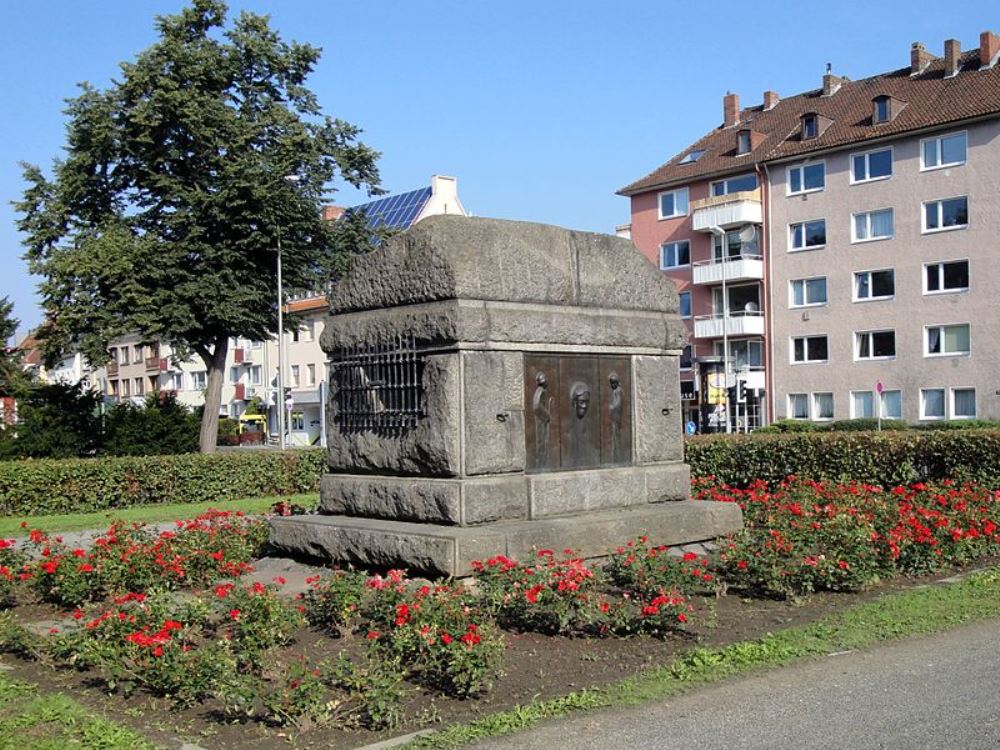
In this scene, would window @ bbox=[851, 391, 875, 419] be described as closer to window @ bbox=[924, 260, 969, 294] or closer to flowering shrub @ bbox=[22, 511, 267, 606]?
window @ bbox=[924, 260, 969, 294]

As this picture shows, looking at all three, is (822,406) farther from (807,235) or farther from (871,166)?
(871,166)

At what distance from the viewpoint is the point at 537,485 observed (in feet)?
31.5

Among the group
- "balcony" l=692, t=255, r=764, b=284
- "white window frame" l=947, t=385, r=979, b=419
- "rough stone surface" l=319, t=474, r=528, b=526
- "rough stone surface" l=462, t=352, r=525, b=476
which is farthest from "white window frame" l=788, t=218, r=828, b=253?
"rough stone surface" l=319, t=474, r=528, b=526

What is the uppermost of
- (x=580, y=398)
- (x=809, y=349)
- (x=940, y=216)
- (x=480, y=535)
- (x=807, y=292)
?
(x=940, y=216)

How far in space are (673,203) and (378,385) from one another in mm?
51853

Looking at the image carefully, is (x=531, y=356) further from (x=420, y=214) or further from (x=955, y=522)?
(x=420, y=214)

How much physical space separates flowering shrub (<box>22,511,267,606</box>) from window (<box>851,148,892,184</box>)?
4472cm

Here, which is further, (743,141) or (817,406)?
(743,141)

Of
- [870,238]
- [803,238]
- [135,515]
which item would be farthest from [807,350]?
[135,515]

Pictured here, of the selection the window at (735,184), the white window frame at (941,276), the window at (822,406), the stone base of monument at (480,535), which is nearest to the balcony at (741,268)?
the window at (735,184)

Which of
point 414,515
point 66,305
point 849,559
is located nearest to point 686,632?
point 849,559

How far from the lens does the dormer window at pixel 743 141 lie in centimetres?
5625

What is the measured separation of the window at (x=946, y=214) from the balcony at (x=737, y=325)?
9562 millimetres

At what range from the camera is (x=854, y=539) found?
8867 millimetres
